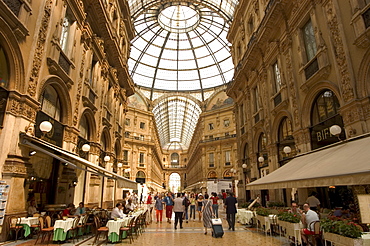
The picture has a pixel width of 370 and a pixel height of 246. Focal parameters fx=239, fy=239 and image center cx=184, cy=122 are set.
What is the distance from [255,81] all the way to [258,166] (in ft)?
20.8

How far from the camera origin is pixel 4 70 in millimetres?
7258

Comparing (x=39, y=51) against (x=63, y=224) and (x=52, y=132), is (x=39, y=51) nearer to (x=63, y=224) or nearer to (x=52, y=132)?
(x=52, y=132)

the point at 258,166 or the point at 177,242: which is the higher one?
the point at 258,166

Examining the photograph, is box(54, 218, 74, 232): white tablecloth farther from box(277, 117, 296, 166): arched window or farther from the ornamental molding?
box(277, 117, 296, 166): arched window

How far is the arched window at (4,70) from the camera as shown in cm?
719

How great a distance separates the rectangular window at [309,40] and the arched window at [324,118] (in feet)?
6.83

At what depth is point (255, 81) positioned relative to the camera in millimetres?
18078

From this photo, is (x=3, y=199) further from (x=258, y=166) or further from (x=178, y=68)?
(x=178, y=68)

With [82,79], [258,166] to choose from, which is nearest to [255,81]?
[258,166]

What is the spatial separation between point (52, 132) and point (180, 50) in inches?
1546

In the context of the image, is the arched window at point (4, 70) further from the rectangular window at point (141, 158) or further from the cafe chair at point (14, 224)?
the rectangular window at point (141, 158)

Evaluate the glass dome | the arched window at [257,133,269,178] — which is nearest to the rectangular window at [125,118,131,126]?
the glass dome

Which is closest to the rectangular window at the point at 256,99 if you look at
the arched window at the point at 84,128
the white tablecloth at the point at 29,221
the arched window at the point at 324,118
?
the arched window at the point at 324,118

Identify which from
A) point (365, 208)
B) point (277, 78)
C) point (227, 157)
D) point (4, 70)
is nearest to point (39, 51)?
point (4, 70)
